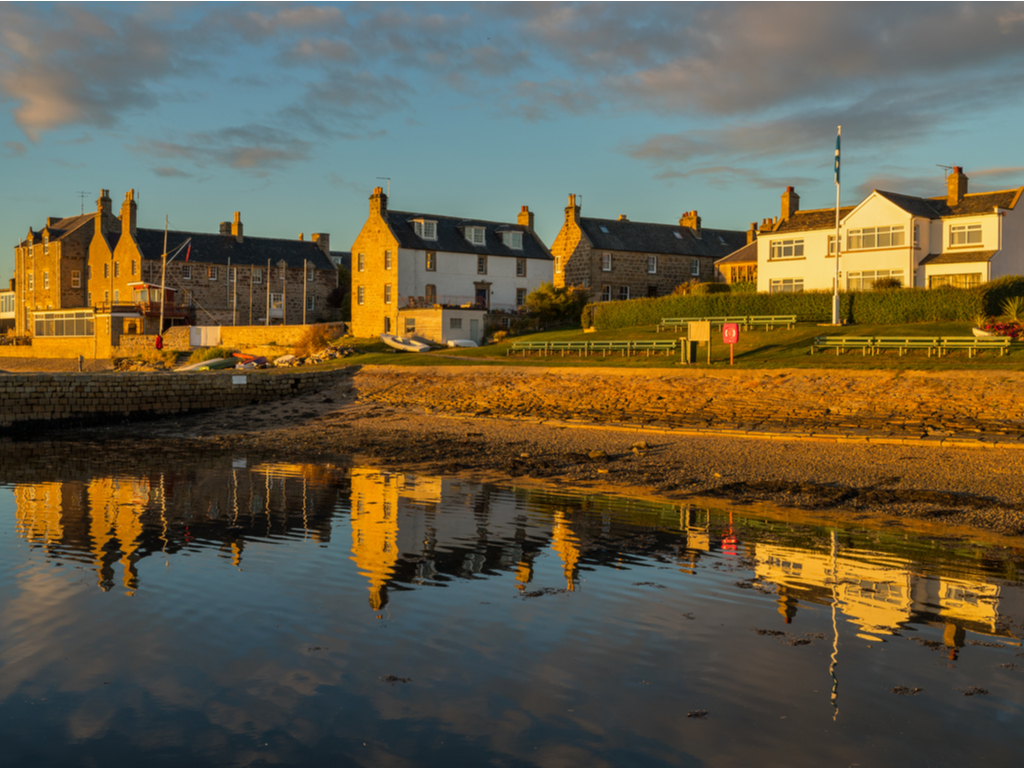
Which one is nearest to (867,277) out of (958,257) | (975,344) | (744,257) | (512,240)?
(958,257)

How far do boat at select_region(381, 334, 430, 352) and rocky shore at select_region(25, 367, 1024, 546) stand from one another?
14.1 metres

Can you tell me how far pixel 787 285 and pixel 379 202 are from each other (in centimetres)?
2936

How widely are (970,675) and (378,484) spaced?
45.3 ft

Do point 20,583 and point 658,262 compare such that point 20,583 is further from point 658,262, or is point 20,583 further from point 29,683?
point 658,262

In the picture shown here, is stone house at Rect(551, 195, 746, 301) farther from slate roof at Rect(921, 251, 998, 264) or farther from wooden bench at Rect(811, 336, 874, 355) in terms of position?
wooden bench at Rect(811, 336, 874, 355)

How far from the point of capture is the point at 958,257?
5022 cm

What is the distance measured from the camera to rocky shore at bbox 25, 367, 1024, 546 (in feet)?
54.1

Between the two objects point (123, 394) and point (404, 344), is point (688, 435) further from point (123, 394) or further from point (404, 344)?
point (404, 344)

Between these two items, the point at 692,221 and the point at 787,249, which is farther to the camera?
the point at 692,221

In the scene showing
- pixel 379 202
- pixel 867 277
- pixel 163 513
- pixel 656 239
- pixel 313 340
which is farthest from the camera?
pixel 656 239

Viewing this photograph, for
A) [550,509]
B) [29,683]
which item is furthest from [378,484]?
[29,683]

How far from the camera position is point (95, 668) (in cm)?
827

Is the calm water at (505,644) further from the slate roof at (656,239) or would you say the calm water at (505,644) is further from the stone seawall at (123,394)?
the slate roof at (656,239)

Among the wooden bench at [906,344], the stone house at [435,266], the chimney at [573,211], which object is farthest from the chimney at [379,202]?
the wooden bench at [906,344]
